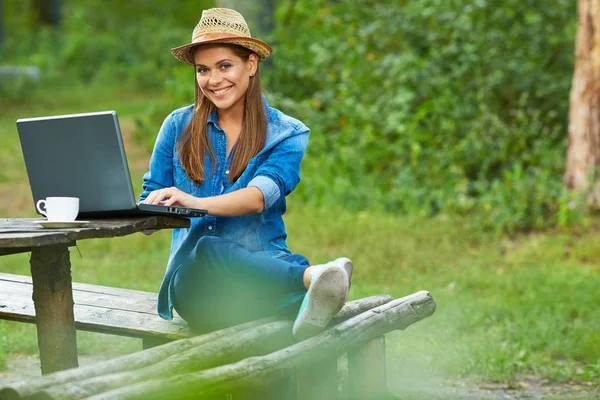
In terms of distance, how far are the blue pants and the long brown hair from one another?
13.3 inches

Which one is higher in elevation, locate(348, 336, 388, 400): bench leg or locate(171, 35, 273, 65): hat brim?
locate(171, 35, 273, 65): hat brim

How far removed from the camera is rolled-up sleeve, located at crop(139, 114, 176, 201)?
171 inches

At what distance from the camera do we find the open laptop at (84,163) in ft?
12.1

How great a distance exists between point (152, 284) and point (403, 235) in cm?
234

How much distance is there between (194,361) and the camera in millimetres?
3672

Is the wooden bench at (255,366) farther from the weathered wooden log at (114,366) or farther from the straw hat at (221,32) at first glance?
the straw hat at (221,32)

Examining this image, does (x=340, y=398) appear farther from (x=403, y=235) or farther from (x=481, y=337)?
(x=403, y=235)

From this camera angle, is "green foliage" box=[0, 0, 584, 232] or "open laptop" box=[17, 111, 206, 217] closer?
"open laptop" box=[17, 111, 206, 217]

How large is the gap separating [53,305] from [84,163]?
0.59 meters

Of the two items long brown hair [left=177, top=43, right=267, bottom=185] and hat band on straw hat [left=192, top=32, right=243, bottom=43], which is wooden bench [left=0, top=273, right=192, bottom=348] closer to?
long brown hair [left=177, top=43, right=267, bottom=185]

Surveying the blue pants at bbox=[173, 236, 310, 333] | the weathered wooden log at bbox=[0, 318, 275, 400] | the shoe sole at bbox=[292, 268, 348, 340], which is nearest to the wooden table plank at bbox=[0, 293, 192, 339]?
the blue pants at bbox=[173, 236, 310, 333]

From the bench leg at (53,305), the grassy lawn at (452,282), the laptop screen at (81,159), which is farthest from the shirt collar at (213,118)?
the grassy lawn at (452,282)

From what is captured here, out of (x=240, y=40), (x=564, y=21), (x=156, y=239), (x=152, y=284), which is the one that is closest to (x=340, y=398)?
(x=240, y=40)

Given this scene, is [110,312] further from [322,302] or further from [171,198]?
[322,302]
